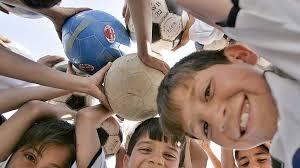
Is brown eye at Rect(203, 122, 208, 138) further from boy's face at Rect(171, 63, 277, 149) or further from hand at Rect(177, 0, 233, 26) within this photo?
hand at Rect(177, 0, 233, 26)

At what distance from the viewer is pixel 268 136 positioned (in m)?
1.90

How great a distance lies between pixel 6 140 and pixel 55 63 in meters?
0.99

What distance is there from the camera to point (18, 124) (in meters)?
2.74

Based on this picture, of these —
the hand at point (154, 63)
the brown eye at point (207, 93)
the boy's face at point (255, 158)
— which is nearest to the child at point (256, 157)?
the boy's face at point (255, 158)

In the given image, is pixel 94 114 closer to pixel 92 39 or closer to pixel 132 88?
pixel 132 88

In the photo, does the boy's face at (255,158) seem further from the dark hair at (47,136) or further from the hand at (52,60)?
the hand at (52,60)

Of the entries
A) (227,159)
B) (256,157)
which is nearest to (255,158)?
(256,157)

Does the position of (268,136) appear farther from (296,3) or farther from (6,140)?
(6,140)

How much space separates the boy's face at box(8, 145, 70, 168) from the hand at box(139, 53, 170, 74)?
2.37 feet

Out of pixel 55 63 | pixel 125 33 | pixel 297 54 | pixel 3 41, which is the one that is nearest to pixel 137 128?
pixel 125 33

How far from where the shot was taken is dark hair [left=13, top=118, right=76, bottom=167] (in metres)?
2.68

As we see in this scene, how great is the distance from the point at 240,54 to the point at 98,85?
888mm

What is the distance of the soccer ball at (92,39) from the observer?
2.88 meters

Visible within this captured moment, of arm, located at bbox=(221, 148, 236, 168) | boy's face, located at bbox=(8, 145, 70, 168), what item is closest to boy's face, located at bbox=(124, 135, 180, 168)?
boy's face, located at bbox=(8, 145, 70, 168)
